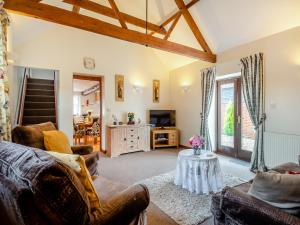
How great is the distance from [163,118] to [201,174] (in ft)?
11.0

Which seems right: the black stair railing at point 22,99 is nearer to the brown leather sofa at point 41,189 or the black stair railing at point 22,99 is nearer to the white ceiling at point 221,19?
the white ceiling at point 221,19

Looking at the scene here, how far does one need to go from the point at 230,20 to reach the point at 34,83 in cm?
562

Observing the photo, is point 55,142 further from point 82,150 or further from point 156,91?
point 156,91

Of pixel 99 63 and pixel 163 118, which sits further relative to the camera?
pixel 163 118

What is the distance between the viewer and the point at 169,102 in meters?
6.48

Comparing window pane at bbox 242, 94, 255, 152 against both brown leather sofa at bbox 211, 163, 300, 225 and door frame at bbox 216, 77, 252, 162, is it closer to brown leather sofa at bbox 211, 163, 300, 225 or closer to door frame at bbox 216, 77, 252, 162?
door frame at bbox 216, 77, 252, 162

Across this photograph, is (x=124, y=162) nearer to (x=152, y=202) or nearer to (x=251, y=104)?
(x=152, y=202)

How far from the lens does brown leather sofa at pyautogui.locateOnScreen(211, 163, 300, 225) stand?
114 cm

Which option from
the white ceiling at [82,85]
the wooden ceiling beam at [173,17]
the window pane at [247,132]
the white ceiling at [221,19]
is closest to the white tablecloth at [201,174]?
the window pane at [247,132]

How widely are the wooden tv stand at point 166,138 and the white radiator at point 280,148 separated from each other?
8.69ft

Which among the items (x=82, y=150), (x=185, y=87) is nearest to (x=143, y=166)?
(x=82, y=150)

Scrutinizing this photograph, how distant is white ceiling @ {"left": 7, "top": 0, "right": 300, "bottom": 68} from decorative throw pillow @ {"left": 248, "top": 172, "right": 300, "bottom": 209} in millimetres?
3170

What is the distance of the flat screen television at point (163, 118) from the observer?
585cm

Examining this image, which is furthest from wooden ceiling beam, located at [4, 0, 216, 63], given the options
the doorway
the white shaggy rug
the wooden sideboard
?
the doorway
